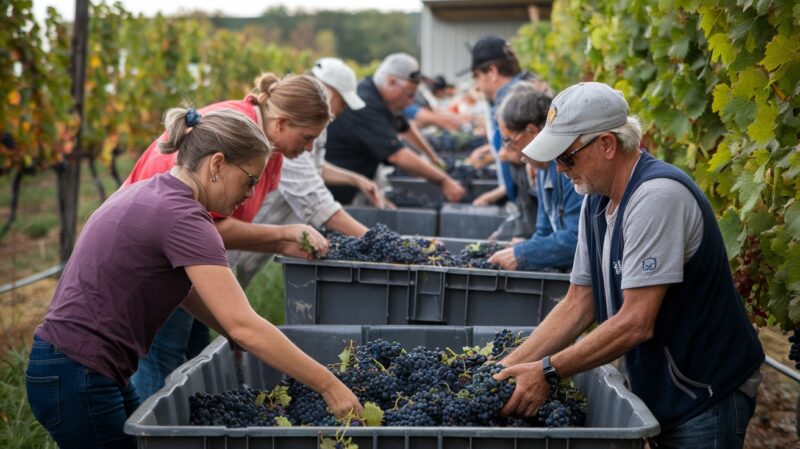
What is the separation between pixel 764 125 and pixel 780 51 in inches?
9.9

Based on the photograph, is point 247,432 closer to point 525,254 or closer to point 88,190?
point 525,254

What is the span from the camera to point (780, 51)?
2701 millimetres

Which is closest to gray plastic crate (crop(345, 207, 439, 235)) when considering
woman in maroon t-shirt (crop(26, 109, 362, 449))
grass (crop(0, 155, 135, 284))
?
grass (crop(0, 155, 135, 284))

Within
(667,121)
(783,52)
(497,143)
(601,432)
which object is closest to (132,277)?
(601,432)

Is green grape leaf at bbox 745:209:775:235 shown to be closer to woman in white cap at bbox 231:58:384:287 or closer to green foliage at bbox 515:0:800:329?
green foliage at bbox 515:0:800:329

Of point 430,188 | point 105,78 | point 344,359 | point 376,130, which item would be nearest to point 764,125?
point 344,359

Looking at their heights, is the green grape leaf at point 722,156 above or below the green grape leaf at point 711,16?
below

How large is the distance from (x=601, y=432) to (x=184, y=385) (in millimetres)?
1187

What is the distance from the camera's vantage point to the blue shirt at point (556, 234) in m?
3.61

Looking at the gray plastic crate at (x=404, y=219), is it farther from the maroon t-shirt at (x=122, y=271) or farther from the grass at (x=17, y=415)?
the maroon t-shirt at (x=122, y=271)

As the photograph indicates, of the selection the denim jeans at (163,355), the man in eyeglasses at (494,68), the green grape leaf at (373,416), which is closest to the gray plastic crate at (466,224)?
the man in eyeglasses at (494,68)

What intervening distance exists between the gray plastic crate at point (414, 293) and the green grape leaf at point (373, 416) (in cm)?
127

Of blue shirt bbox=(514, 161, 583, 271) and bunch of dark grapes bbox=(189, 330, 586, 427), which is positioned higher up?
blue shirt bbox=(514, 161, 583, 271)

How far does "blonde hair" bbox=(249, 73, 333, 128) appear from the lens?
137 inches
